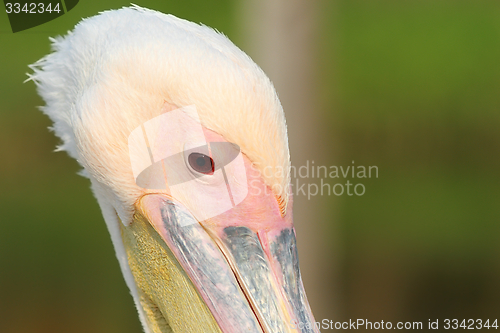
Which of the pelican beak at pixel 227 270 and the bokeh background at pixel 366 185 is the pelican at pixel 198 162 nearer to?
the pelican beak at pixel 227 270

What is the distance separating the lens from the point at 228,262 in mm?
909

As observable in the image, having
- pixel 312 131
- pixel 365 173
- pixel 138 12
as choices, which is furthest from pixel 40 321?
pixel 138 12

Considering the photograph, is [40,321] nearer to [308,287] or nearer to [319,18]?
[308,287]

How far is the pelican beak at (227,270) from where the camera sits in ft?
2.87

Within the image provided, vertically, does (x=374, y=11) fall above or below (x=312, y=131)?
above

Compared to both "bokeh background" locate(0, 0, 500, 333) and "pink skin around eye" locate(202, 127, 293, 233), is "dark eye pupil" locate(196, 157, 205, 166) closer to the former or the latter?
"pink skin around eye" locate(202, 127, 293, 233)

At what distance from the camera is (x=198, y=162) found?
0.92 meters

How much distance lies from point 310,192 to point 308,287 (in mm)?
610
